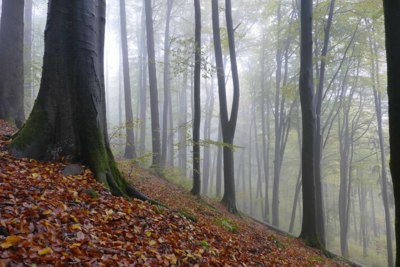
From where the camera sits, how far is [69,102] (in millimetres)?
5336

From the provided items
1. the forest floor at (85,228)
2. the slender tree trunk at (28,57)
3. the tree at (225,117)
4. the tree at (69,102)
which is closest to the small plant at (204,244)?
the forest floor at (85,228)

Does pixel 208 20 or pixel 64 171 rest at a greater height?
pixel 208 20

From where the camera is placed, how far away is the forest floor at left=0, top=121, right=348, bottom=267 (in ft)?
9.23

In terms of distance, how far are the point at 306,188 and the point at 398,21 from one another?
25.4ft

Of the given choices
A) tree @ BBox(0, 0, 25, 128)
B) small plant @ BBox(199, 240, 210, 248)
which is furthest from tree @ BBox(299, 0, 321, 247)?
tree @ BBox(0, 0, 25, 128)

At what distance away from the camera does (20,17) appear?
9.77 metres

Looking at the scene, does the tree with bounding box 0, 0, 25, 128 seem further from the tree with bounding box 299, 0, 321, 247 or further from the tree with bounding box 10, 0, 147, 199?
the tree with bounding box 299, 0, 321, 247

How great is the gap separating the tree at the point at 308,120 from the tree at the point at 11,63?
9.01 metres

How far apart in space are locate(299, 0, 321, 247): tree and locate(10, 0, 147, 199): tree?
7.67 m

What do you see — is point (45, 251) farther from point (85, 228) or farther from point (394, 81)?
point (394, 81)

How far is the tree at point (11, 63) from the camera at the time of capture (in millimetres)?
9196

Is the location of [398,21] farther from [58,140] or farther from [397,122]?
[58,140]


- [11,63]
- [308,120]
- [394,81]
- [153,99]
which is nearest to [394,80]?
[394,81]

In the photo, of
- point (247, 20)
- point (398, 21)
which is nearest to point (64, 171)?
point (398, 21)
